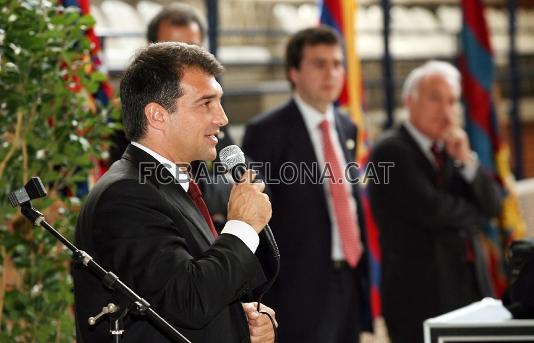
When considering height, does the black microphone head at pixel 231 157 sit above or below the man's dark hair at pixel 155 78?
below

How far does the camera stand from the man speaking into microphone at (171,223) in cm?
224

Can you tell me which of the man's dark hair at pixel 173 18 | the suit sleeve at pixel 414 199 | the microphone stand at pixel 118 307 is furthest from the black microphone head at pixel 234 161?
the suit sleeve at pixel 414 199

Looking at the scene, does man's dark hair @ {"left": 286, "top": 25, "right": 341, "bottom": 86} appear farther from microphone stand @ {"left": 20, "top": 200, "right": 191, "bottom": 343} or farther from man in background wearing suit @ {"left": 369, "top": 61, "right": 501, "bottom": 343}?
microphone stand @ {"left": 20, "top": 200, "right": 191, "bottom": 343}

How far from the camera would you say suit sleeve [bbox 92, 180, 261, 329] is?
2229 mm

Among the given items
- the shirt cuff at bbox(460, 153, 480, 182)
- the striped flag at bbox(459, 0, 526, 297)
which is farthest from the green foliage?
the striped flag at bbox(459, 0, 526, 297)

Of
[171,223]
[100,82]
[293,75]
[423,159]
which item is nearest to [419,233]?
[423,159]

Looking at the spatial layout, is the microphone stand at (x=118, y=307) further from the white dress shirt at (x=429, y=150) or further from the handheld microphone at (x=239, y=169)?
the white dress shirt at (x=429, y=150)

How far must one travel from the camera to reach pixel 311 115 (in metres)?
4.39

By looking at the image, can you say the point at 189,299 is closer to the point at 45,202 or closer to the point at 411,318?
the point at 45,202

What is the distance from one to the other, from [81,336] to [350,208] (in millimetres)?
2047

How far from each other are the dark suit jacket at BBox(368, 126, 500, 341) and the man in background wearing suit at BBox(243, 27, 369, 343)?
0.21 m

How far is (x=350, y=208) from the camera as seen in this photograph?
4285 millimetres

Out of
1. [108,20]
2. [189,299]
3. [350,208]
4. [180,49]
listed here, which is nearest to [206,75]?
[180,49]

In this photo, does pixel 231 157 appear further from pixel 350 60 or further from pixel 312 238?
pixel 350 60
